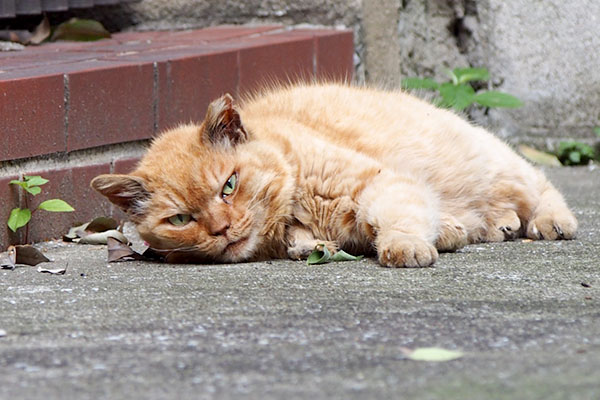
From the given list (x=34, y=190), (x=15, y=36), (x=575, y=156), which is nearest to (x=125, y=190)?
(x=34, y=190)

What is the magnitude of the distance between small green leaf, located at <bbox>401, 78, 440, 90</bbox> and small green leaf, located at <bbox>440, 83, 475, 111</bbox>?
0.07m

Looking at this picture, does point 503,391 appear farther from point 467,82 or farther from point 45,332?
point 467,82

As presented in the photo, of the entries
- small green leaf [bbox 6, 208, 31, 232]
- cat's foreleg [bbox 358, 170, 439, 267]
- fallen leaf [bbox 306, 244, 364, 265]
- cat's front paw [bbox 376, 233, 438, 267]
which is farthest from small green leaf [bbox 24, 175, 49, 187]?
cat's front paw [bbox 376, 233, 438, 267]

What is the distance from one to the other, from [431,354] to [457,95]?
142 inches

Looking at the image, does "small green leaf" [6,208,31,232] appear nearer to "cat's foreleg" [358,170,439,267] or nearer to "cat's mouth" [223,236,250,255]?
"cat's mouth" [223,236,250,255]

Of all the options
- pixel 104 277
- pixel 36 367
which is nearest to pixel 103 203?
pixel 104 277

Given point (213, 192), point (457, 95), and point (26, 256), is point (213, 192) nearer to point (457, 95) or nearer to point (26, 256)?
point (26, 256)

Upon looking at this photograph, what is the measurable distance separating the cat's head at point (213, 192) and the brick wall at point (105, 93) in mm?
619

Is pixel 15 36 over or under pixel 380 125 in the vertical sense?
over

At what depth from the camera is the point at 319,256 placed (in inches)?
119

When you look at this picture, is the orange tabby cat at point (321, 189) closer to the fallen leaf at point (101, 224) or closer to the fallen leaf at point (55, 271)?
the fallen leaf at point (55, 271)

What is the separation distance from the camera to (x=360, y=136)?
3.44 metres

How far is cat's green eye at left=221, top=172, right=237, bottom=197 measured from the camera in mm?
3027

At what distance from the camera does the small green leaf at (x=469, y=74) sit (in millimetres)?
5369
